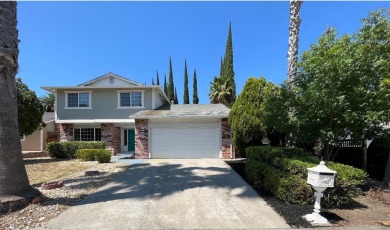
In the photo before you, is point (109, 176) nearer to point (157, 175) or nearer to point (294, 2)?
point (157, 175)

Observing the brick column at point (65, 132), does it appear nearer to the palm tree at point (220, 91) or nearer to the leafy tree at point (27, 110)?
the leafy tree at point (27, 110)

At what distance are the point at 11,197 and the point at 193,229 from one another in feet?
13.3

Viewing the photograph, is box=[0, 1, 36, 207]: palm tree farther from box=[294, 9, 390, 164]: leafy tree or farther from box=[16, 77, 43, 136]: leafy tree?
box=[16, 77, 43, 136]: leafy tree

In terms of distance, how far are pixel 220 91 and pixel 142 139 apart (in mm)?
18914

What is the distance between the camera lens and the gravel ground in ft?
17.5

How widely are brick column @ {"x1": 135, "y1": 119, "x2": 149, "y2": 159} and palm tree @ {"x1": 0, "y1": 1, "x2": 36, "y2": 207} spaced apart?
1100 cm

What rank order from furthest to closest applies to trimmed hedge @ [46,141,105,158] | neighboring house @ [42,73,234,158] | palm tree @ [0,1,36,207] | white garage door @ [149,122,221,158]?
neighboring house @ [42,73,234,158]
trimmed hedge @ [46,141,105,158]
white garage door @ [149,122,221,158]
palm tree @ [0,1,36,207]

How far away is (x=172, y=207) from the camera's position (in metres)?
6.43

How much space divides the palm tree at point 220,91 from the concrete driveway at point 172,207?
25156 millimetres

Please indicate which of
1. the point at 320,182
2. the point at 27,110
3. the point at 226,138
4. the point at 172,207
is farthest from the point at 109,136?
the point at 320,182

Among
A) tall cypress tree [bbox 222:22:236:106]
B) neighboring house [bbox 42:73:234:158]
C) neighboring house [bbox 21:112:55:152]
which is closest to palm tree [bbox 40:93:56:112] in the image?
neighboring house [bbox 21:112:55:152]

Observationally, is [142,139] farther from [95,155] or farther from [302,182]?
[302,182]

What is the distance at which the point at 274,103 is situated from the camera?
966 centimetres

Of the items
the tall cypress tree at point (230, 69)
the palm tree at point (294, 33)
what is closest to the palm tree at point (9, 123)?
the palm tree at point (294, 33)
